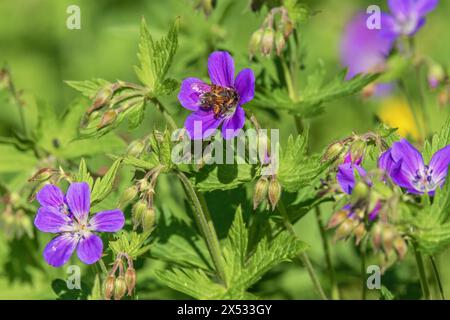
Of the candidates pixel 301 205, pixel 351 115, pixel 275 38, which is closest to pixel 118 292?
pixel 301 205

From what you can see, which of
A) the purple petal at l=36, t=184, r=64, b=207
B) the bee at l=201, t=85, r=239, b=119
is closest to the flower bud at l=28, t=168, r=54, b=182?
the purple petal at l=36, t=184, r=64, b=207

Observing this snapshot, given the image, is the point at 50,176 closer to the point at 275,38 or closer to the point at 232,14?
the point at 275,38

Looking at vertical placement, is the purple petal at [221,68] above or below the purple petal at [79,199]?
above

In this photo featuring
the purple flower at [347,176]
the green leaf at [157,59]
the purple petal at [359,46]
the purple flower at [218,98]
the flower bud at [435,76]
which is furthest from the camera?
the purple petal at [359,46]

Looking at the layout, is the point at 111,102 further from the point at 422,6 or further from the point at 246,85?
the point at 422,6

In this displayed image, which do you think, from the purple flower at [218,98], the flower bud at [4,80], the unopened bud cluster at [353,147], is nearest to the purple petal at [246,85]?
the purple flower at [218,98]

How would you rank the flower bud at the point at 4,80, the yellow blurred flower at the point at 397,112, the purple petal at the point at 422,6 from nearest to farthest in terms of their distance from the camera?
1. the flower bud at the point at 4,80
2. the purple petal at the point at 422,6
3. the yellow blurred flower at the point at 397,112

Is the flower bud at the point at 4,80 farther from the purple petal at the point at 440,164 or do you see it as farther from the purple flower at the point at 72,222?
the purple petal at the point at 440,164

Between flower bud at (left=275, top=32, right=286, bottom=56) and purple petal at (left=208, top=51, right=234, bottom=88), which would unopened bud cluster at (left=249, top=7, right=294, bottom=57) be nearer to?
flower bud at (left=275, top=32, right=286, bottom=56)
